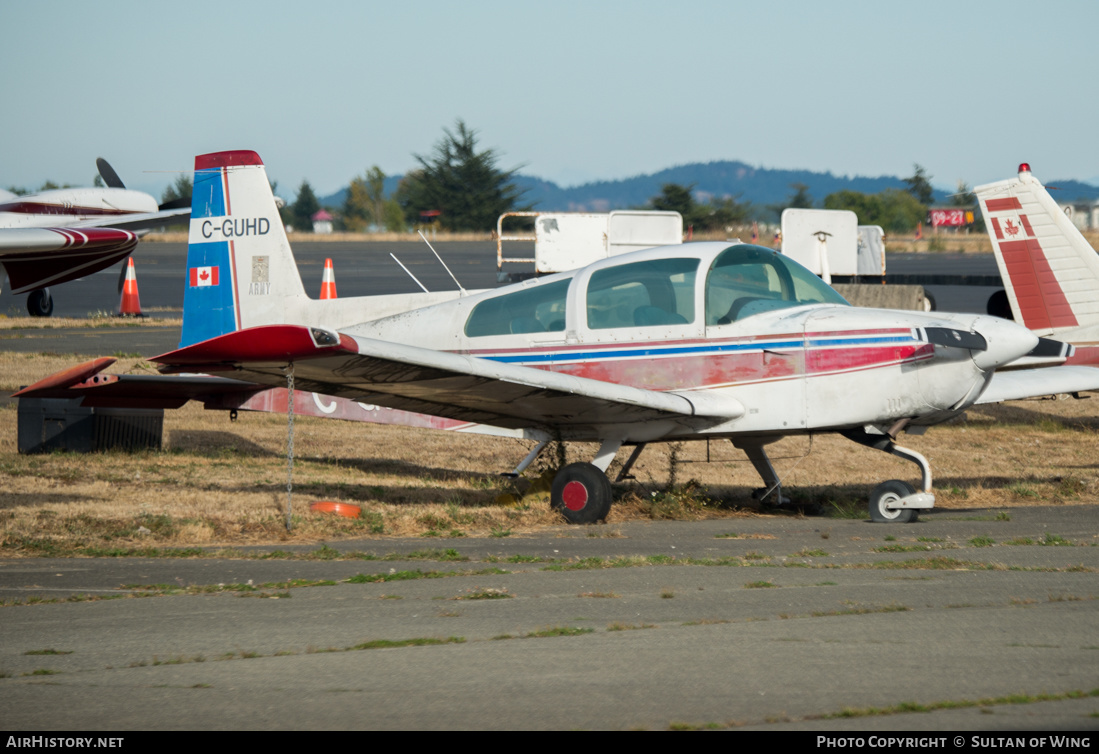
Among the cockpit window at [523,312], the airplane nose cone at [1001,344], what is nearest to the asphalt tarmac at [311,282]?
the cockpit window at [523,312]

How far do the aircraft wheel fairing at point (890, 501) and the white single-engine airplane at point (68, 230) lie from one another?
15492 millimetres

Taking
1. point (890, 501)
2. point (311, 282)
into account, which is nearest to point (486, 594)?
point (890, 501)

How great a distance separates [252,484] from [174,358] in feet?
8.38

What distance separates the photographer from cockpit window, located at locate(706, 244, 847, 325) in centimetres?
843

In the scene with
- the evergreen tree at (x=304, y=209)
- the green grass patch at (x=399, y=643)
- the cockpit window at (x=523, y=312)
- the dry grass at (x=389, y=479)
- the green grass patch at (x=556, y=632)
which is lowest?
the dry grass at (x=389, y=479)

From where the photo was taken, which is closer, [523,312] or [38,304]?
[523,312]

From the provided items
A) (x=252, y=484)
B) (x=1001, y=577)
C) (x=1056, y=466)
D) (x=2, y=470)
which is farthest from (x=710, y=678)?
(x=1056, y=466)

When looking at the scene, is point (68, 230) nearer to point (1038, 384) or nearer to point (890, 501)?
point (890, 501)

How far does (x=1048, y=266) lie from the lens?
40.5 feet

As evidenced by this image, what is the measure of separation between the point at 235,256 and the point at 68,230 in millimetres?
11565

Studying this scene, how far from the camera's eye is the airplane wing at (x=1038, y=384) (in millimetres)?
9205

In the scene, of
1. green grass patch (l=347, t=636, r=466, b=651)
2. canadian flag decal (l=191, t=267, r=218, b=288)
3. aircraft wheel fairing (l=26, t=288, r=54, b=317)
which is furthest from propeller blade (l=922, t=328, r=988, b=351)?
aircraft wheel fairing (l=26, t=288, r=54, b=317)

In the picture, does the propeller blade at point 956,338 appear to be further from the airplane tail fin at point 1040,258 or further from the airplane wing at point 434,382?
the airplane tail fin at point 1040,258

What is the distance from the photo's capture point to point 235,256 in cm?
973
